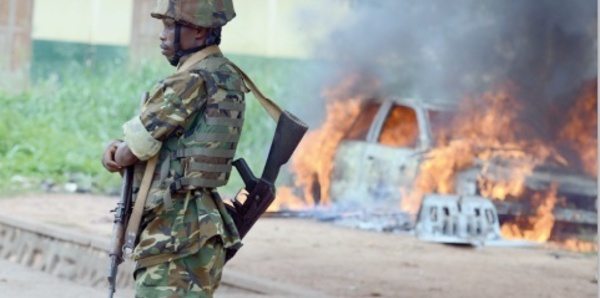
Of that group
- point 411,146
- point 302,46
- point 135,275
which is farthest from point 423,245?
point 135,275

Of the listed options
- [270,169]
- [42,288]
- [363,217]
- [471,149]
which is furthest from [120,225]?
[471,149]

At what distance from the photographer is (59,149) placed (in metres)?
16.0

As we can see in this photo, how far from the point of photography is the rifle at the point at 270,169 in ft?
18.5

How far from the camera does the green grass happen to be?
15.9m

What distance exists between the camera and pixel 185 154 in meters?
5.37

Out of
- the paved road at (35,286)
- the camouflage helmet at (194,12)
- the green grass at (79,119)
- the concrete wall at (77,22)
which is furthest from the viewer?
the concrete wall at (77,22)

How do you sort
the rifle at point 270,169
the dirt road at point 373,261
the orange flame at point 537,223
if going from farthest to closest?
the orange flame at point 537,223
the dirt road at point 373,261
the rifle at point 270,169

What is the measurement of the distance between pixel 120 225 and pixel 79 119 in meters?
10.9

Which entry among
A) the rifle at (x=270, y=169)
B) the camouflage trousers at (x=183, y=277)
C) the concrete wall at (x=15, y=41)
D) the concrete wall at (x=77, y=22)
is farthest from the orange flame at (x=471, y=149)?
the camouflage trousers at (x=183, y=277)

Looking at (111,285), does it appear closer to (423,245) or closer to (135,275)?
(135,275)

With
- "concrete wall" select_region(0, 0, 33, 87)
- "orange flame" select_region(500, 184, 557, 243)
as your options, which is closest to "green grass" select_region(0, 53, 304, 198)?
"concrete wall" select_region(0, 0, 33, 87)

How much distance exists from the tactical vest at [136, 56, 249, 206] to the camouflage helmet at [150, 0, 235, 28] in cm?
16

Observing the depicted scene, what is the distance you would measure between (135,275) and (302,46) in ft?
37.2

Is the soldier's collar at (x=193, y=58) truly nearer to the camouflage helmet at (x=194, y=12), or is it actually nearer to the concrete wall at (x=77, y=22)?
the camouflage helmet at (x=194, y=12)
